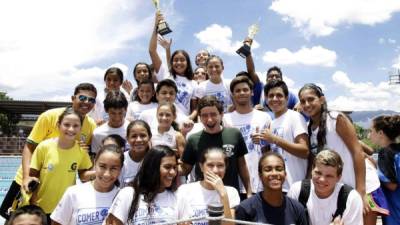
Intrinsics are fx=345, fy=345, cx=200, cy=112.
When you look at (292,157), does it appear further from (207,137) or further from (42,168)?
(42,168)

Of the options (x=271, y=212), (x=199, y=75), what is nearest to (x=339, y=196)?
(x=271, y=212)

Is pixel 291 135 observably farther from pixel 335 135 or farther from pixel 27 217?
pixel 27 217

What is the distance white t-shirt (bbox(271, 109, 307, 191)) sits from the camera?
3.44m

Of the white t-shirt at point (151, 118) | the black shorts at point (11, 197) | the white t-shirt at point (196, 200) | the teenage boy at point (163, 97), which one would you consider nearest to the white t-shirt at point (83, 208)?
the white t-shirt at point (196, 200)

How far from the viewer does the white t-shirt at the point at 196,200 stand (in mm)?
2703

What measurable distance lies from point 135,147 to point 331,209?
184 cm

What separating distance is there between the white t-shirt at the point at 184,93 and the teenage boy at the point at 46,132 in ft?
4.37

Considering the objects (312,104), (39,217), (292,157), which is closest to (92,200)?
(39,217)

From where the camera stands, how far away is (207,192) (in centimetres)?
278

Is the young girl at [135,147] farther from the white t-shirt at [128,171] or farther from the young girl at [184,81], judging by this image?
the young girl at [184,81]

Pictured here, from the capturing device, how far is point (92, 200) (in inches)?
111

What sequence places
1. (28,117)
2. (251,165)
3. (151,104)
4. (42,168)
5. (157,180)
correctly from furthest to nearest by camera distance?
1. (28,117)
2. (151,104)
3. (251,165)
4. (42,168)
5. (157,180)

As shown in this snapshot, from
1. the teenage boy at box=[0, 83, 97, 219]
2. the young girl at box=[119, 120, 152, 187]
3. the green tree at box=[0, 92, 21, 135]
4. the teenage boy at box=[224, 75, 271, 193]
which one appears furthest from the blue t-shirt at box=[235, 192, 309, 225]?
the green tree at box=[0, 92, 21, 135]

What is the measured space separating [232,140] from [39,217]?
1.79 m
